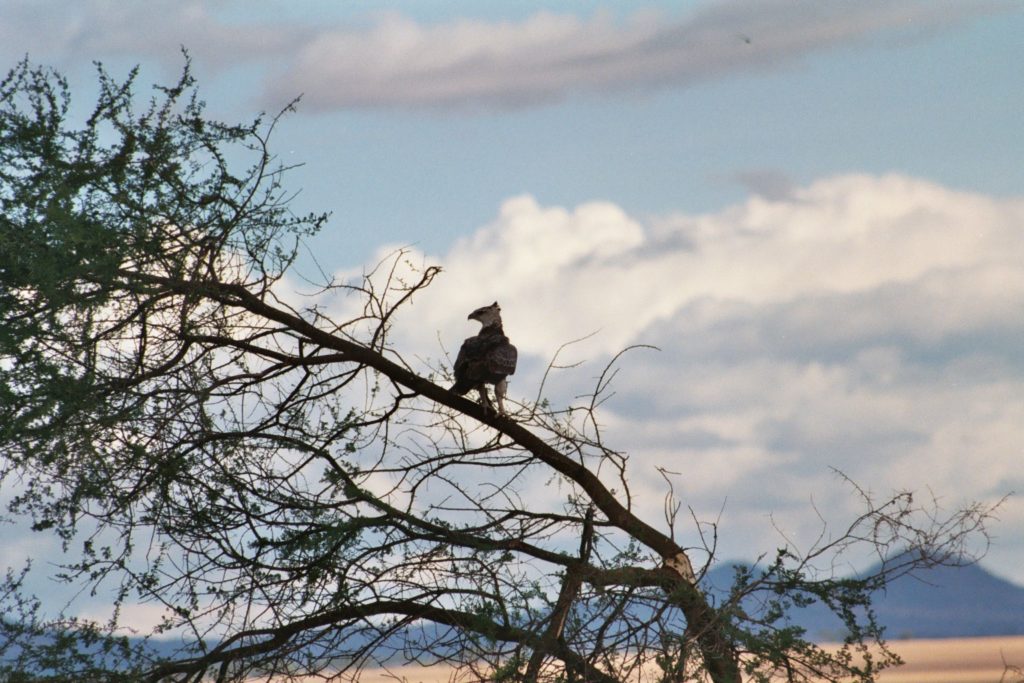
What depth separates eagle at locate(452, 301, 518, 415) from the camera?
9.33 meters

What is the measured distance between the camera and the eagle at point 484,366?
933cm

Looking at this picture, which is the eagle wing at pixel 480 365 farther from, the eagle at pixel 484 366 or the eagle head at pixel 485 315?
the eagle head at pixel 485 315

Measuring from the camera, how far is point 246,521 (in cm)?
862

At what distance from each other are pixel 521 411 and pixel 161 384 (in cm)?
263

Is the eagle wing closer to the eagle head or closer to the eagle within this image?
the eagle

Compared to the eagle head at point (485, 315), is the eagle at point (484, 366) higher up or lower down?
lower down

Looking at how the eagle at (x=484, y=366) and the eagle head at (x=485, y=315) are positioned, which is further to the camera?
the eagle head at (x=485, y=315)

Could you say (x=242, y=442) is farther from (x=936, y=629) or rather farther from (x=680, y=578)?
(x=936, y=629)

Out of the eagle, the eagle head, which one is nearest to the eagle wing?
the eagle

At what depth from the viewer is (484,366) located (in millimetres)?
9344

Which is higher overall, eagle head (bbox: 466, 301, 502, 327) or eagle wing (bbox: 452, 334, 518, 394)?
eagle head (bbox: 466, 301, 502, 327)

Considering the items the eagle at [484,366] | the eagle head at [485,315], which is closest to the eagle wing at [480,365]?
the eagle at [484,366]

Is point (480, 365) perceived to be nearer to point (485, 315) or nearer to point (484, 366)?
point (484, 366)

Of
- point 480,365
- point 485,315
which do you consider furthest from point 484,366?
point 485,315
